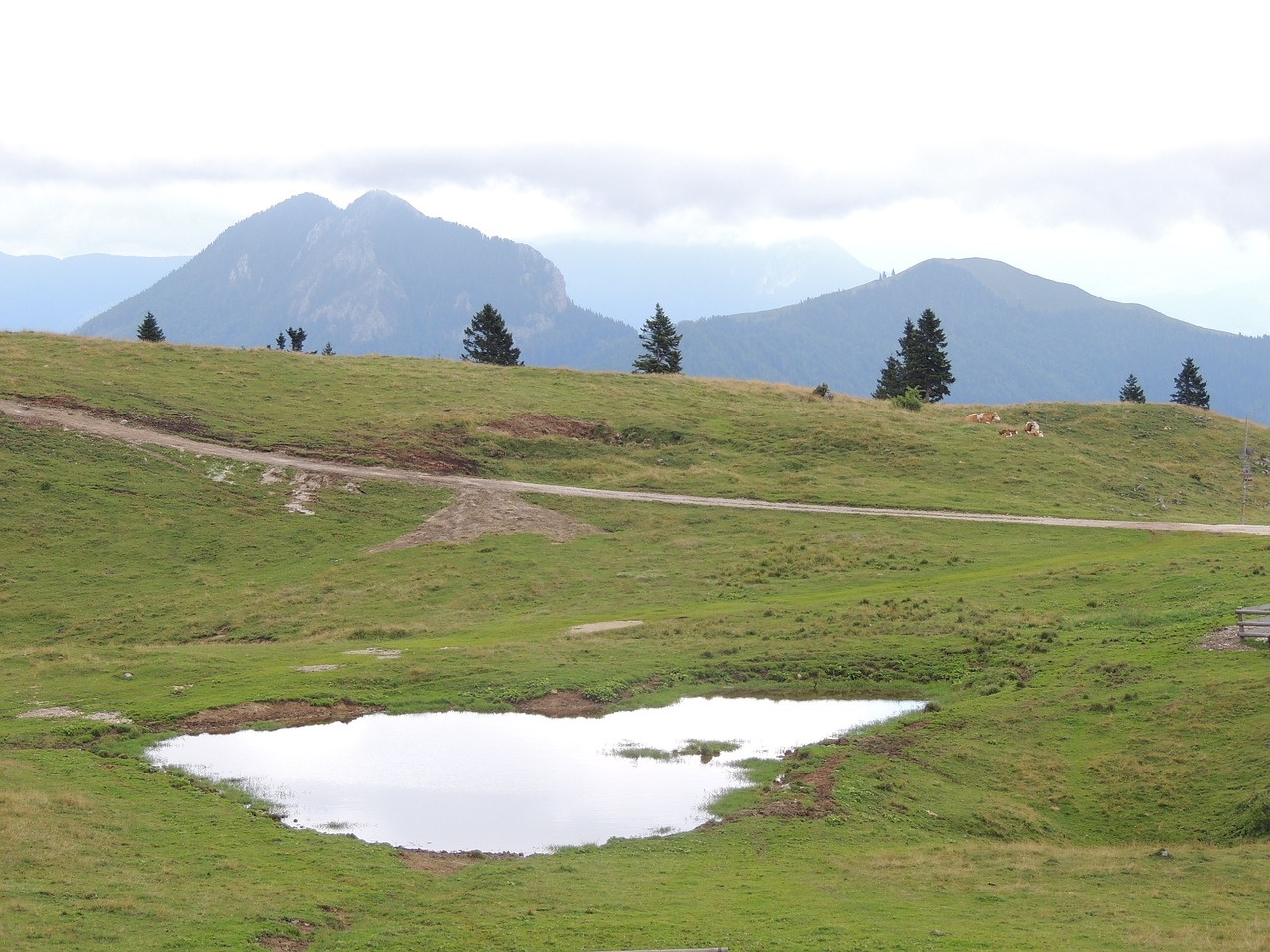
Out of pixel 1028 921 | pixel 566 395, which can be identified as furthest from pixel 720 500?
pixel 1028 921

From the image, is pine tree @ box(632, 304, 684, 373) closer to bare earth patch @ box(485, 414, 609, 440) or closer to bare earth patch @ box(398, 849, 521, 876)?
bare earth patch @ box(485, 414, 609, 440)

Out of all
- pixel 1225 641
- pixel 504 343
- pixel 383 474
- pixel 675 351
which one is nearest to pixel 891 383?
pixel 675 351

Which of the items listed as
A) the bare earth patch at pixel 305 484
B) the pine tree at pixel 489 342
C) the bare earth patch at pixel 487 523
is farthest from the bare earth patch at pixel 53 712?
the pine tree at pixel 489 342

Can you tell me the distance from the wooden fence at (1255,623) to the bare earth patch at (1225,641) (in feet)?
1.02

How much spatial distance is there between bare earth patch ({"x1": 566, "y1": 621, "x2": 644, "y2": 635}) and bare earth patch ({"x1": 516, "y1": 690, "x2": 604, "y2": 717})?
23.8 feet

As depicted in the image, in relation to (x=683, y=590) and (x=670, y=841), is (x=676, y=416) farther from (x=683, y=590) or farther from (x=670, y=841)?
(x=670, y=841)

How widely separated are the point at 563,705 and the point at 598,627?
29.0ft

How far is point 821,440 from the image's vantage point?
7181 centimetres

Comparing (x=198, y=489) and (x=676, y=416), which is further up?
(x=676, y=416)

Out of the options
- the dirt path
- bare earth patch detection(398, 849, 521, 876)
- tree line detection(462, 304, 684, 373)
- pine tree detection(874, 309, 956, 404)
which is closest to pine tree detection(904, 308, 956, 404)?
pine tree detection(874, 309, 956, 404)

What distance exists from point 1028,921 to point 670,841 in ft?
22.2

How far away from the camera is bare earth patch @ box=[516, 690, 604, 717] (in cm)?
2986

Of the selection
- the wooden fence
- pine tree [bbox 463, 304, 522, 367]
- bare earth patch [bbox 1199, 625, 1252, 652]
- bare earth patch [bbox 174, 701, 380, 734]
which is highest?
pine tree [bbox 463, 304, 522, 367]

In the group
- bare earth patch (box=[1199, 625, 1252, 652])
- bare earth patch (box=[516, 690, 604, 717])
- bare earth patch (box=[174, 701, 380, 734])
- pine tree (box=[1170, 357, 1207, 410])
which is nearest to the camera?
bare earth patch (box=[174, 701, 380, 734])
